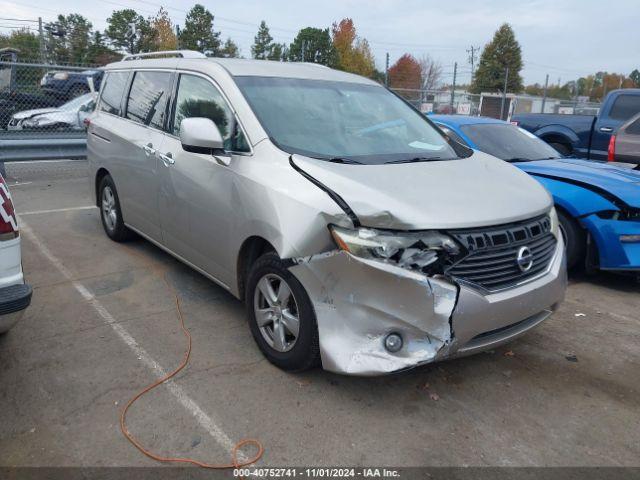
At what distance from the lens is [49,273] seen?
486 cm

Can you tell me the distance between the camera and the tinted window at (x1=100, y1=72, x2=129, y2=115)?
17.4 feet

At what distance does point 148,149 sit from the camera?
14.6 feet

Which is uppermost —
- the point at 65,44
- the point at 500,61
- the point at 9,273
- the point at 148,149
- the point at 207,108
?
the point at 500,61

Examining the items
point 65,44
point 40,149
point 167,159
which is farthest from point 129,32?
point 167,159

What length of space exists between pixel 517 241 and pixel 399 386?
1115 millimetres

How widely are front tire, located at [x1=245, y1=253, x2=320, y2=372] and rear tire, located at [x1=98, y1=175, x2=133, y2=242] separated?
2622 millimetres

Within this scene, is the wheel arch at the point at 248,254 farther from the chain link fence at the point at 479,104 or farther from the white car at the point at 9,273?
the chain link fence at the point at 479,104

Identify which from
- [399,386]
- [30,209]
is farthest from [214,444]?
[30,209]

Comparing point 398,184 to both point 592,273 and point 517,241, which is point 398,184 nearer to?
point 517,241

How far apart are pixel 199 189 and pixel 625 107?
8766 millimetres

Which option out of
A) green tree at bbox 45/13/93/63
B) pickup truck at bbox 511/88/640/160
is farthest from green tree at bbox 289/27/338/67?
pickup truck at bbox 511/88/640/160

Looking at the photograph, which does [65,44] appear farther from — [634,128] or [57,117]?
[634,128]

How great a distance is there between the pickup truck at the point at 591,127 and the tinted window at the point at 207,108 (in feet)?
25.6

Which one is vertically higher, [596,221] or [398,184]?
[398,184]
